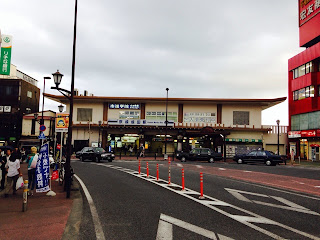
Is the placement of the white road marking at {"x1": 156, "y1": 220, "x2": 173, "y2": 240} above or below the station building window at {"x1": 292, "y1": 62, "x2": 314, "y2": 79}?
below

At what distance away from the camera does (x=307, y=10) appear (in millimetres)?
40625

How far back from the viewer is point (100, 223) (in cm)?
657

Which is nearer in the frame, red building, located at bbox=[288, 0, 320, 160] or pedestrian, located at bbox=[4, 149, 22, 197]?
pedestrian, located at bbox=[4, 149, 22, 197]

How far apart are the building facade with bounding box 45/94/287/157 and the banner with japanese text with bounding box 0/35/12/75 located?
1024 inches

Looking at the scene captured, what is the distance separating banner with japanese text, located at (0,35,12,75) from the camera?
1427 centimetres

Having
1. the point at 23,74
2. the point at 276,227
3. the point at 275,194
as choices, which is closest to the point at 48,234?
the point at 276,227

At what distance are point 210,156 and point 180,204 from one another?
2299 cm

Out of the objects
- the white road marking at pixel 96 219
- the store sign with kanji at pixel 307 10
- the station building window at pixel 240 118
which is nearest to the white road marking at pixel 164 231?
the white road marking at pixel 96 219

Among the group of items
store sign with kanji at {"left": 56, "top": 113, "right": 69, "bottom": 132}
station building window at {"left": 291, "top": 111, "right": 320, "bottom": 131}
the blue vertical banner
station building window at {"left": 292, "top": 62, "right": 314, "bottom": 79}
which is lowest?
the blue vertical banner

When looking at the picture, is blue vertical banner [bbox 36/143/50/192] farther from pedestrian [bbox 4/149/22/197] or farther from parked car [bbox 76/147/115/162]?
parked car [bbox 76/147/115/162]

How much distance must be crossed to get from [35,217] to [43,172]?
303 centimetres

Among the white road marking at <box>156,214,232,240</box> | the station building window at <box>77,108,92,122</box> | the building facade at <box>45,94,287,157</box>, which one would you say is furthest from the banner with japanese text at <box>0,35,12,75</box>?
the station building window at <box>77,108,92,122</box>

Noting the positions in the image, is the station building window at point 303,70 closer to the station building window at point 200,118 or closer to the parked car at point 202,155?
the station building window at point 200,118

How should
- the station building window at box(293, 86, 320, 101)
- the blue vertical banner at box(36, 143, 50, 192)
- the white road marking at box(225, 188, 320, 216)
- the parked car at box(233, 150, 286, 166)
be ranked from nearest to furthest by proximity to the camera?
the white road marking at box(225, 188, 320, 216) < the blue vertical banner at box(36, 143, 50, 192) < the parked car at box(233, 150, 286, 166) < the station building window at box(293, 86, 320, 101)
